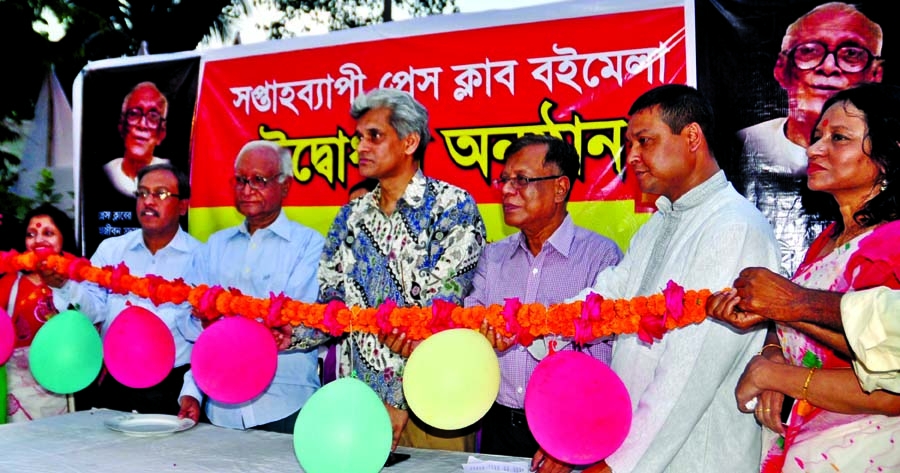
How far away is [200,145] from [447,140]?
173 cm

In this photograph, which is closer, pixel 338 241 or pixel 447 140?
pixel 338 241

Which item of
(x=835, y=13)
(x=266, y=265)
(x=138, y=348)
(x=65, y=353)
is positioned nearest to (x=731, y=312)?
(x=835, y=13)

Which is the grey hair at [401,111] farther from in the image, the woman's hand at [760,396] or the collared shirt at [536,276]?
the woman's hand at [760,396]

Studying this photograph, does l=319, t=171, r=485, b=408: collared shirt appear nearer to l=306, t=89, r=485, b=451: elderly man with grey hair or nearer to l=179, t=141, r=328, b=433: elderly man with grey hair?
l=306, t=89, r=485, b=451: elderly man with grey hair

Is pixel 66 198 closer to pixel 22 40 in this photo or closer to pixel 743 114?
pixel 22 40

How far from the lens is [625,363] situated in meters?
2.41

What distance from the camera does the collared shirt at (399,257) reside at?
2820mm

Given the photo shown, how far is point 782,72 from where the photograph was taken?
132 inches

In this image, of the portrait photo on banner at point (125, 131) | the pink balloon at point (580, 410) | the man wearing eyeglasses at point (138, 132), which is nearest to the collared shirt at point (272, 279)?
the portrait photo on banner at point (125, 131)

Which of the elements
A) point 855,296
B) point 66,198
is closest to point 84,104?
point 66,198

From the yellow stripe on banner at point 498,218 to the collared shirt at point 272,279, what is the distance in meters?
0.46

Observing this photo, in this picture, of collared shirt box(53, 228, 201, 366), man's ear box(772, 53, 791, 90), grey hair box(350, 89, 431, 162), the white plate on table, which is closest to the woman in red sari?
collared shirt box(53, 228, 201, 366)

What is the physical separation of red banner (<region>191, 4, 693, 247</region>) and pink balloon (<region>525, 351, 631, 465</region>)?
1.78 metres

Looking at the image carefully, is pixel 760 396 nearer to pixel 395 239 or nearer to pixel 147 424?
pixel 395 239
